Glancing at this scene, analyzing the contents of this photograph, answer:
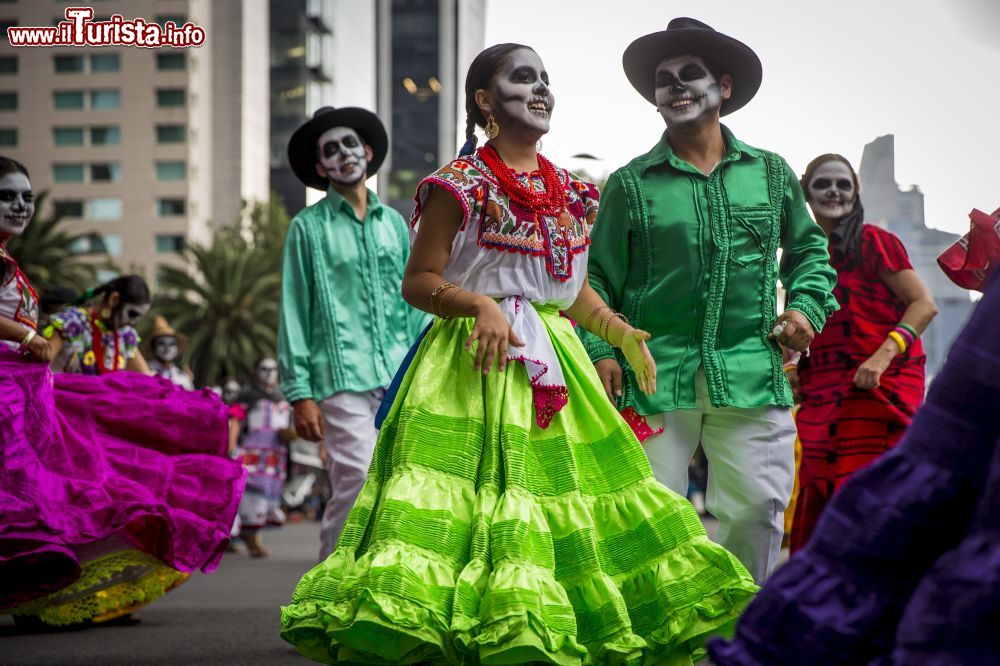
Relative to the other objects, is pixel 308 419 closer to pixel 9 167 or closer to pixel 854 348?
pixel 9 167

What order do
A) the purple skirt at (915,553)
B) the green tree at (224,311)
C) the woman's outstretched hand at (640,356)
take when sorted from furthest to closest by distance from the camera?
the green tree at (224,311), the woman's outstretched hand at (640,356), the purple skirt at (915,553)

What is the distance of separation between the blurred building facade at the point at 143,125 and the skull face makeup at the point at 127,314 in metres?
82.4

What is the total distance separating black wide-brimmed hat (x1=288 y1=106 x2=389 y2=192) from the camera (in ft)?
25.3

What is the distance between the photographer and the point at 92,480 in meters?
7.33

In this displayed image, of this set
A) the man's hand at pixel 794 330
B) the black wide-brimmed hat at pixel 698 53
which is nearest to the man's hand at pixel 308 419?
the black wide-brimmed hat at pixel 698 53

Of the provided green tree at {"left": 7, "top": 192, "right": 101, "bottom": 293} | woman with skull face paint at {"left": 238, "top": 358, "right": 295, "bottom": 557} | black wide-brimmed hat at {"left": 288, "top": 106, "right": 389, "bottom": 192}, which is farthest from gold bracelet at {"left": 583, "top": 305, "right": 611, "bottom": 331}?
green tree at {"left": 7, "top": 192, "right": 101, "bottom": 293}

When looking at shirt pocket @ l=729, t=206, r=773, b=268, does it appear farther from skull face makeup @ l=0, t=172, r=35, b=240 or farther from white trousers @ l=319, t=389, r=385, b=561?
skull face makeup @ l=0, t=172, r=35, b=240

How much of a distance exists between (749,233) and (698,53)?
2.45ft

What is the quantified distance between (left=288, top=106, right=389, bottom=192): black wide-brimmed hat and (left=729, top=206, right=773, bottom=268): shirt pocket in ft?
9.04

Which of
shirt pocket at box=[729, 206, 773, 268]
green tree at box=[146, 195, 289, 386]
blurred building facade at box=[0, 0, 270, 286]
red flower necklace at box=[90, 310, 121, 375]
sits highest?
blurred building facade at box=[0, 0, 270, 286]

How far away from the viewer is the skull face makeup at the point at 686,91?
5711 millimetres

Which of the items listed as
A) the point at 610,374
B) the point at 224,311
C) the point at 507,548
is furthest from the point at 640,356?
the point at 224,311

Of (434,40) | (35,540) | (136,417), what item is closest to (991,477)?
(35,540)

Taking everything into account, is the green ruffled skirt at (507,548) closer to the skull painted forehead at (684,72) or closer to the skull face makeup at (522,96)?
the skull face makeup at (522,96)
